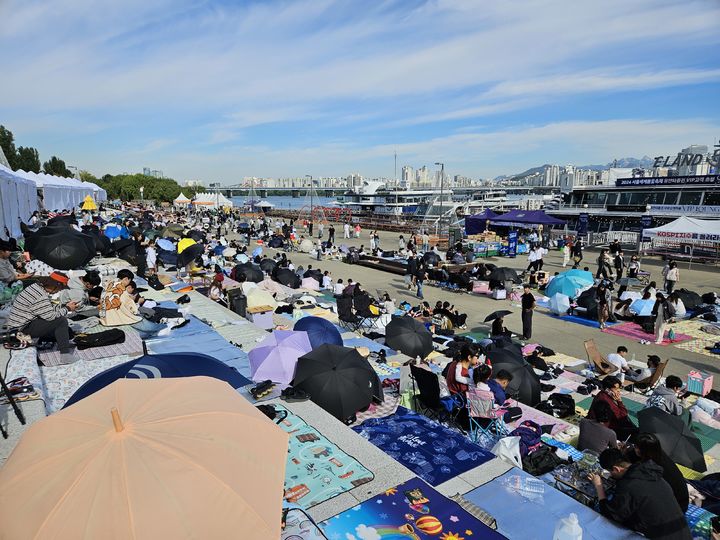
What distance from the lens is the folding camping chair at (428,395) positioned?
21.7ft

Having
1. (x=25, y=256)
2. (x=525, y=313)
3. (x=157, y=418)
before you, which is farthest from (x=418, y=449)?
(x=25, y=256)

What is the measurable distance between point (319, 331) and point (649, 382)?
662 cm

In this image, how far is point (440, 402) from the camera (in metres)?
6.73

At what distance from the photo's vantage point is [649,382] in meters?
9.11

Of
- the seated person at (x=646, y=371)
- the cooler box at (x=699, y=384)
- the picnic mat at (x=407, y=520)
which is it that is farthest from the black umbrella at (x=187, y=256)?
the cooler box at (x=699, y=384)

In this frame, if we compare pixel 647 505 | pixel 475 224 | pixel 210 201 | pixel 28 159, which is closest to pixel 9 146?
pixel 28 159

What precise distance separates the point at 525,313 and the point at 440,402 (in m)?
7.48

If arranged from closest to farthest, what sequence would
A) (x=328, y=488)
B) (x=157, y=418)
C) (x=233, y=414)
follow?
(x=157, y=418) < (x=233, y=414) < (x=328, y=488)

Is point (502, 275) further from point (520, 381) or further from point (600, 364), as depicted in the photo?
point (520, 381)

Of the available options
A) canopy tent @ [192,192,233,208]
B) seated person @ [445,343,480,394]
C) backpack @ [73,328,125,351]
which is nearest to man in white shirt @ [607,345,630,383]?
seated person @ [445,343,480,394]

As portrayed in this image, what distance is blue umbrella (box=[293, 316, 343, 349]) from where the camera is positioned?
9070mm

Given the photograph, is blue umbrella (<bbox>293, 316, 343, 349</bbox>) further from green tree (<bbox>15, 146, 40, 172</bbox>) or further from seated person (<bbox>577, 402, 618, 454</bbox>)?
green tree (<bbox>15, 146, 40, 172</bbox>)

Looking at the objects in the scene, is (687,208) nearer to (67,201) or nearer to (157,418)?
(157,418)

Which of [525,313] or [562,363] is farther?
[525,313]
